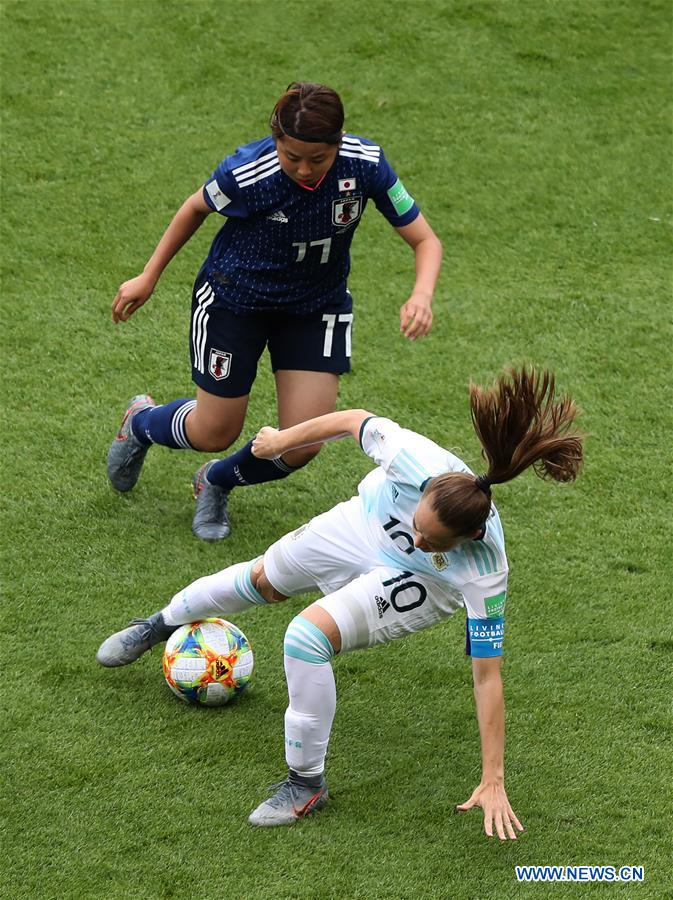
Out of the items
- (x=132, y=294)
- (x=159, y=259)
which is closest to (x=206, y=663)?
(x=132, y=294)

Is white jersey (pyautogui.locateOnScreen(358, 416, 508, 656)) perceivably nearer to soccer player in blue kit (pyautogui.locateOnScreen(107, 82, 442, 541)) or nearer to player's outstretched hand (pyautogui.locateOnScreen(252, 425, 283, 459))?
player's outstretched hand (pyautogui.locateOnScreen(252, 425, 283, 459))

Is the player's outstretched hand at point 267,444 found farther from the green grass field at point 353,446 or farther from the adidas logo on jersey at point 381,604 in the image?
the green grass field at point 353,446

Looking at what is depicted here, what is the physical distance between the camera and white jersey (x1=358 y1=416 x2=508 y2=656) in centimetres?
390

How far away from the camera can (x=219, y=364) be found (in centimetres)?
520

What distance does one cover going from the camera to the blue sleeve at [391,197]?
4812 millimetres

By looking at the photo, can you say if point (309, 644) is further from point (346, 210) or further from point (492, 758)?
point (346, 210)

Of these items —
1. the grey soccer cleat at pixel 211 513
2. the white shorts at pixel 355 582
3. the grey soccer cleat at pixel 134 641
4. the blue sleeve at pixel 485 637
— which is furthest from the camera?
the grey soccer cleat at pixel 211 513

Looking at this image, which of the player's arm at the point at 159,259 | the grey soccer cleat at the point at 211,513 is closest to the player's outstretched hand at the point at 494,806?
the grey soccer cleat at the point at 211,513

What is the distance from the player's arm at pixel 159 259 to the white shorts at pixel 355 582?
1368 mm

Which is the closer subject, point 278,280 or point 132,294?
point 278,280

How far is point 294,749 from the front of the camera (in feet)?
13.4

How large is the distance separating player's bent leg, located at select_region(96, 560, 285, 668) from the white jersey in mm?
523

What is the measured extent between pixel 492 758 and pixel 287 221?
211 centimetres

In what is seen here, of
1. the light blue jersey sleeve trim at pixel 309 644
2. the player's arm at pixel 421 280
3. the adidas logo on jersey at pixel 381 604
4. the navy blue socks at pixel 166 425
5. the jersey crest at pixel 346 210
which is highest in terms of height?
the jersey crest at pixel 346 210
